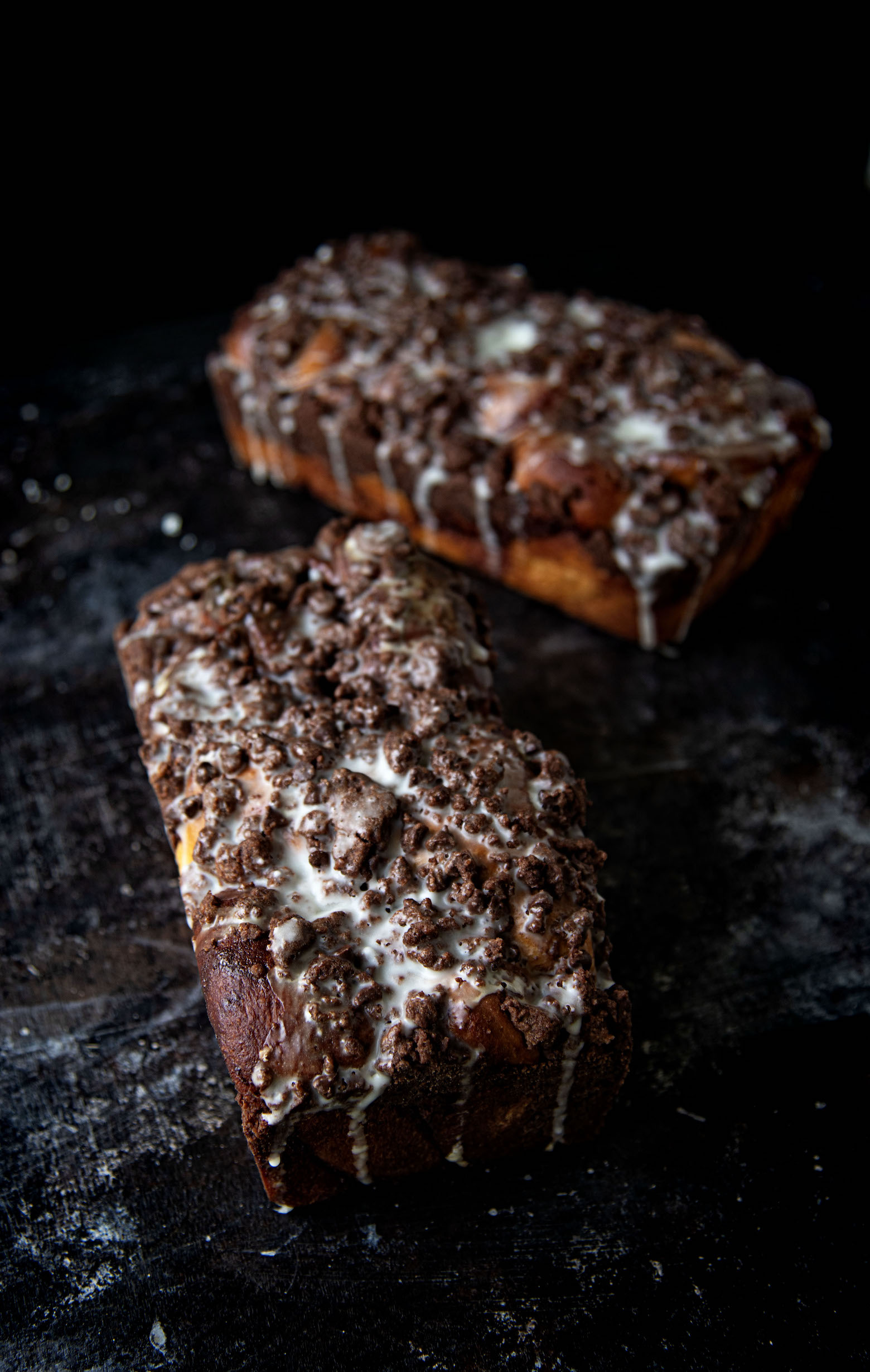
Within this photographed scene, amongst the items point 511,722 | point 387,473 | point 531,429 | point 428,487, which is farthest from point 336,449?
point 511,722

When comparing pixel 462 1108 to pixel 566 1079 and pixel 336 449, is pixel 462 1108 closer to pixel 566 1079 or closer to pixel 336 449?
pixel 566 1079

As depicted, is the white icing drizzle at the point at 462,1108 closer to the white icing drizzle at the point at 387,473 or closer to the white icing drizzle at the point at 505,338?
the white icing drizzle at the point at 387,473

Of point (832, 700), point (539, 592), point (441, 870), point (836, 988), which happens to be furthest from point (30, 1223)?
point (832, 700)

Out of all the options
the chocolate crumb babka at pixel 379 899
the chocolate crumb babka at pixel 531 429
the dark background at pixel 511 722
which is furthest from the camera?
the chocolate crumb babka at pixel 531 429

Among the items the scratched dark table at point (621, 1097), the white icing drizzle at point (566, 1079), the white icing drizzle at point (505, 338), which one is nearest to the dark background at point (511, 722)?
the scratched dark table at point (621, 1097)

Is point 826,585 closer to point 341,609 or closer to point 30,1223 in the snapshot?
point 341,609
